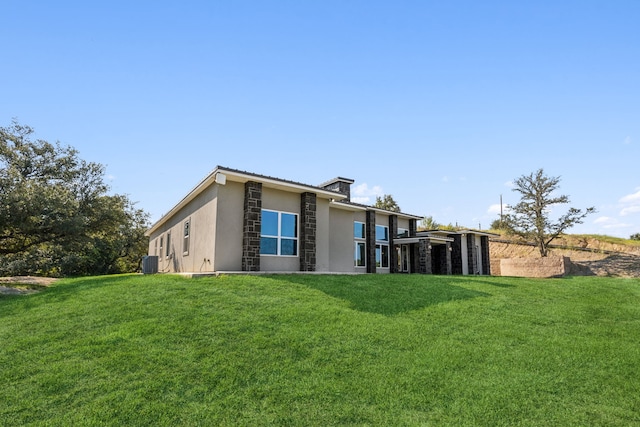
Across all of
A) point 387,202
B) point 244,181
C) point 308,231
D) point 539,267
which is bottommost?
point 539,267

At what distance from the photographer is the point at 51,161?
78.2 ft

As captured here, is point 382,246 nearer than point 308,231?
No

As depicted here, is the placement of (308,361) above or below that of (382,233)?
below

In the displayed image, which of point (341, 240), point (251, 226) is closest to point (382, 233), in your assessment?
point (341, 240)

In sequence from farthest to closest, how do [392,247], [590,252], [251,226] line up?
[590,252]
[392,247]
[251,226]

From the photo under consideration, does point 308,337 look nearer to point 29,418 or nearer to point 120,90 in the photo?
point 29,418

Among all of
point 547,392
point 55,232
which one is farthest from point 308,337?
point 55,232

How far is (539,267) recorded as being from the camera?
23.4 m

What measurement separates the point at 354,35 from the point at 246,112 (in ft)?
15.8

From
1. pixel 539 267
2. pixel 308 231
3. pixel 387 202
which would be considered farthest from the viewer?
pixel 387 202

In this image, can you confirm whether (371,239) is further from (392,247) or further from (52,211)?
(52,211)

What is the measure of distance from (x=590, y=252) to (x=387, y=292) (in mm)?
29068

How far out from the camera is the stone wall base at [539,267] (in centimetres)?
2245

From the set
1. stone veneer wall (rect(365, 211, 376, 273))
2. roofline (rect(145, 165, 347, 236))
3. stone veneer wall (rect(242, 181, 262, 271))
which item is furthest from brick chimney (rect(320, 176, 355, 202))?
stone veneer wall (rect(242, 181, 262, 271))
